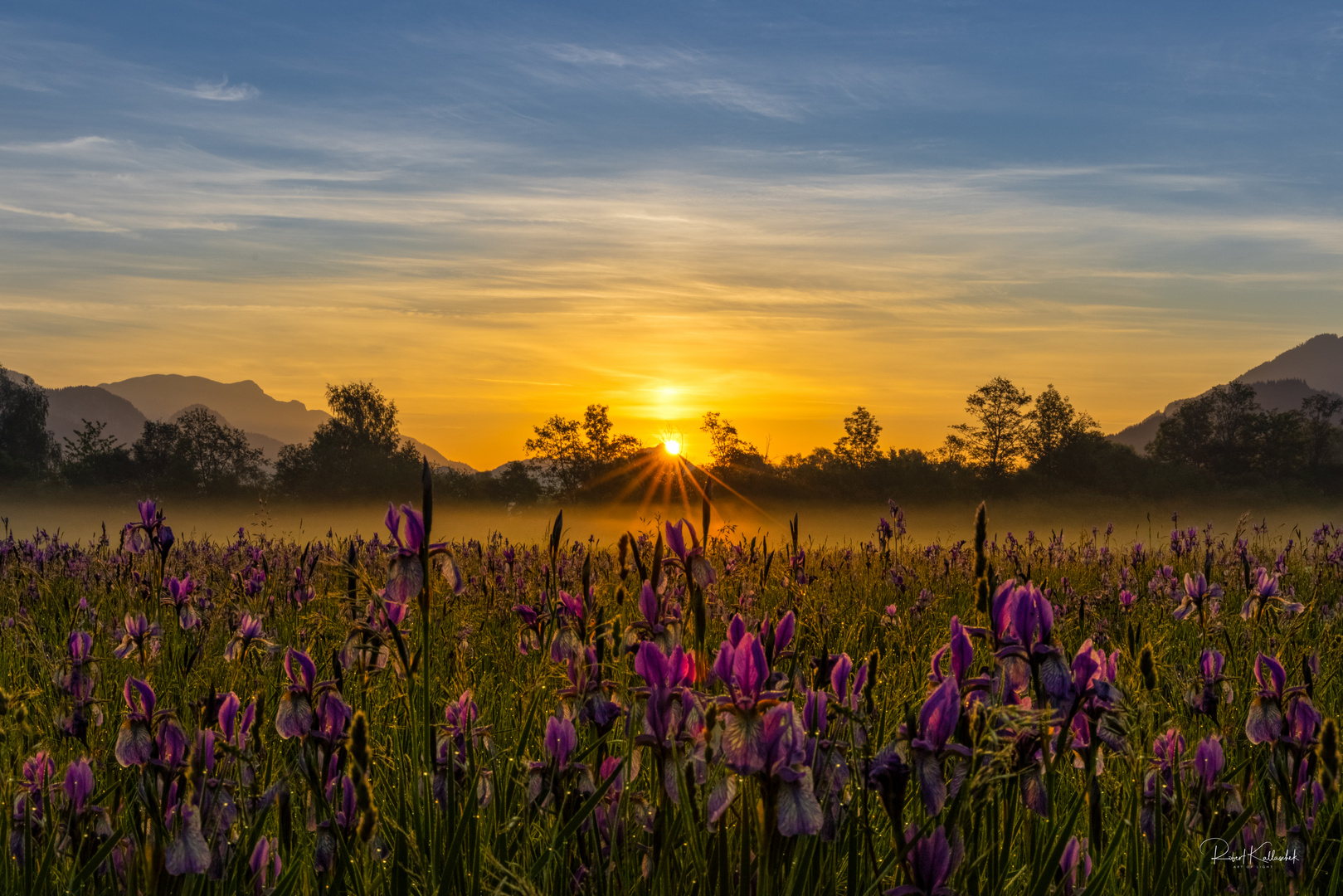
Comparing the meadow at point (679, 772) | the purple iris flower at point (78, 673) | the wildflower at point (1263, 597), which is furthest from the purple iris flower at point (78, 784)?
the wildflower at point (1263, 597)

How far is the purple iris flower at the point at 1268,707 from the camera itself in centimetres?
234

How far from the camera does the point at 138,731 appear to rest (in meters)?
1.98

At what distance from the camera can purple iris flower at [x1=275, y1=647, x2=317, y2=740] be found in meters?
2.04

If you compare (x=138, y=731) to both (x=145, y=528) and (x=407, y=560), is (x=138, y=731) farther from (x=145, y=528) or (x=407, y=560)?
(x=145, y=528)

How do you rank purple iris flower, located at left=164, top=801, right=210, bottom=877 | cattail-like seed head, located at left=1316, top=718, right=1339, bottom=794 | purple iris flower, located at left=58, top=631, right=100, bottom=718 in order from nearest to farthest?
purple iris flower, located at left=164, top=801, right=210, bottom=877
cattail-like seed head, located at left=1316, top=718, right=1339, bottom=794
purple iris flower, located at left=58, top=631, right=100, bottom=718

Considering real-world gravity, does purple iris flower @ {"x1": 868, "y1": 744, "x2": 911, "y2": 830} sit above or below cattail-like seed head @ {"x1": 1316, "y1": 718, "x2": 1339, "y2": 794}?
above

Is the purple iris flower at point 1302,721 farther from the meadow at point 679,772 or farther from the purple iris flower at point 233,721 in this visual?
the purple iris flower at point 233,721

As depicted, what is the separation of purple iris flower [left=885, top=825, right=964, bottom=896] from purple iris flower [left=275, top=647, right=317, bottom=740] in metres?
1.44

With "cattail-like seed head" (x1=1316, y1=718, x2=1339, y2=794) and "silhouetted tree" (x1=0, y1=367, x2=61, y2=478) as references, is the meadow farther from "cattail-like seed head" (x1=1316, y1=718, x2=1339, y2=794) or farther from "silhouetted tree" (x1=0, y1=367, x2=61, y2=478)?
"silhouetted tree" (x1=0, y1=367, x2=61, y2=478)

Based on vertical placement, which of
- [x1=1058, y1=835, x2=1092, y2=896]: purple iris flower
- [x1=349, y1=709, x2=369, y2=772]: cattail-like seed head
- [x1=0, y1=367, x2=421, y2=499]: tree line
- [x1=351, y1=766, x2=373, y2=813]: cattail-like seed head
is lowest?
[x1=1058, y1=835, x2=1092, y2=896]: purple iris flower

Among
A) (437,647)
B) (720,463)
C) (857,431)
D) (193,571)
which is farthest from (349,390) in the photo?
(437,647)

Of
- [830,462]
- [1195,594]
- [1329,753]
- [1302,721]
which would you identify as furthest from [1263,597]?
[830,462]

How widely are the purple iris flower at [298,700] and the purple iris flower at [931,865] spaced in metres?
1.44

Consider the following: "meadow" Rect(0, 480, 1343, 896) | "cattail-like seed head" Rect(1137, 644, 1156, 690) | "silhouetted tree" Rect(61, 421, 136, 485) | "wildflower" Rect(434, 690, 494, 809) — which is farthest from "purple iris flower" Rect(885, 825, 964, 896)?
"silhouetted tree" Rect(61, 421, 136, 485)
